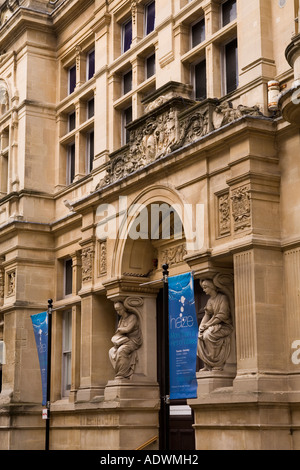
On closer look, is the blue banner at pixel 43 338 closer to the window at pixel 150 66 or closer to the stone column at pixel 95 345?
the stone column at pixel 95 345

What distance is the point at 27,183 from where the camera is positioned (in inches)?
A: 1176

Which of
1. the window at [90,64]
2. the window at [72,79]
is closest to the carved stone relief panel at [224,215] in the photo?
the window at [90,64]

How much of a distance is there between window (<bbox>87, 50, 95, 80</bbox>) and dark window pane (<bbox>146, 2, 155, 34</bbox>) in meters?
3.73

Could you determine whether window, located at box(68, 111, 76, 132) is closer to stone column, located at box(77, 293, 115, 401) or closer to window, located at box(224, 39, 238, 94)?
stone column, located at box(77, 293, 115, 401)

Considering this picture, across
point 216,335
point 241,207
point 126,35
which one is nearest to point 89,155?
point 126,35

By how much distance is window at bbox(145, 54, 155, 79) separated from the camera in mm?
25969

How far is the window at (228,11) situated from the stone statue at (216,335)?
7.84m

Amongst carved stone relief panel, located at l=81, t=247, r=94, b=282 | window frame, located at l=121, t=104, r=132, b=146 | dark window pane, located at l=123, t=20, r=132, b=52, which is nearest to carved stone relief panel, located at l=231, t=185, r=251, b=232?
carved stone relief panel, located at l=81, t=247, r=94, b=282

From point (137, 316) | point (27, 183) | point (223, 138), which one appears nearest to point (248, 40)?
point (223, 138)

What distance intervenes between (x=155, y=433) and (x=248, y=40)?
11.2m

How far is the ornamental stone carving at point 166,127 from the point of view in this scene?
67.7 ft

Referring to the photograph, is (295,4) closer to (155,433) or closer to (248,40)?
(248,40)

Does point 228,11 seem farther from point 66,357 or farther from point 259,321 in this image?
point 66,357
